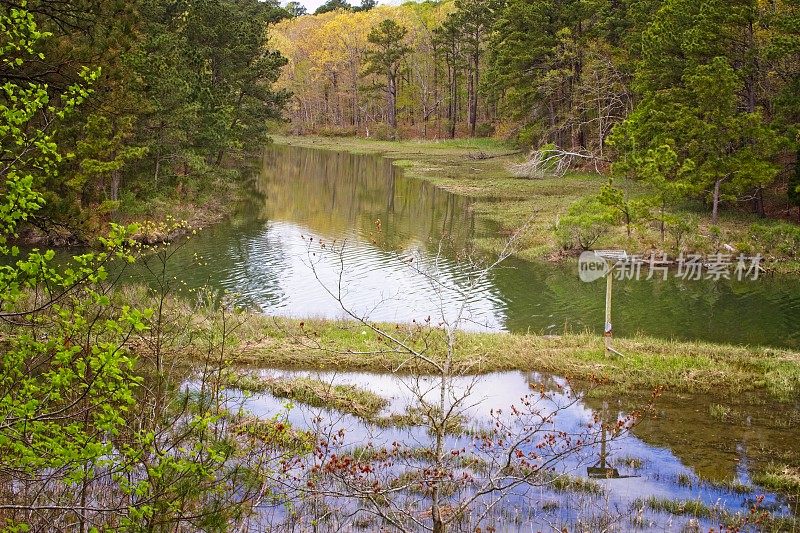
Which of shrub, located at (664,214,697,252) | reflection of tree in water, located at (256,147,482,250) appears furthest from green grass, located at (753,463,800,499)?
shrub, located at (664,214,697,252)

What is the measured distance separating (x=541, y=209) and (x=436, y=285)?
54.7ft

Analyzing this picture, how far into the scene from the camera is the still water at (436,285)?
2305 cm

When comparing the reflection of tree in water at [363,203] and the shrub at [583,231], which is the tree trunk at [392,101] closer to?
the reflection of tree in water at [363,203]

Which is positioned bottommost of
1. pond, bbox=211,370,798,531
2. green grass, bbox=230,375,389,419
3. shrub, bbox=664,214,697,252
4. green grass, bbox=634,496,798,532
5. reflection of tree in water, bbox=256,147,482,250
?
green grass, bbox=230,375,389,419

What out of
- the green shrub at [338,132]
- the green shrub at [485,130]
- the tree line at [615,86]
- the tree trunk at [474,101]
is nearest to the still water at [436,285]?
the tree line at [615,86]

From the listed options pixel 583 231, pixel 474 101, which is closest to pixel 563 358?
pixel 583 231

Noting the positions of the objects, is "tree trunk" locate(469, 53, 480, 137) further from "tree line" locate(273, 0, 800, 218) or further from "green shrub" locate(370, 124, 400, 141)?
"green shrub" locate(370, 124, 400, 141)

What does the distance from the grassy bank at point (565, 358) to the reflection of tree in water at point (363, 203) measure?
10.1 meters

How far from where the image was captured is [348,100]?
112m

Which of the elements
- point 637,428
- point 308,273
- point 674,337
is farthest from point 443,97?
point 637,428

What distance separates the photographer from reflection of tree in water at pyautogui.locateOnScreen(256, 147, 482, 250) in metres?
37.8

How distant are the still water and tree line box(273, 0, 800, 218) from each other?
17.6 feet

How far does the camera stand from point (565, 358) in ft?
59.2

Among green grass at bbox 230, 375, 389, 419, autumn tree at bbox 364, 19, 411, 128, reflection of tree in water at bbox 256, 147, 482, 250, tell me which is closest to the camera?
green grass at bbox 230, 375, 389, 419
